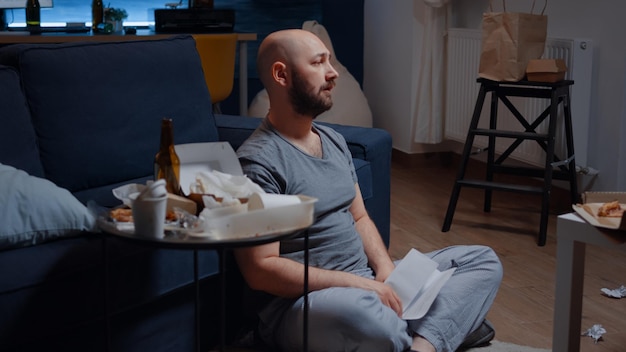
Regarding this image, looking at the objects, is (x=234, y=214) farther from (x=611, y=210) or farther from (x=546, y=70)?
(x=546, y=70)

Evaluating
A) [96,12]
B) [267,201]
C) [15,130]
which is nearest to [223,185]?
[267,201]

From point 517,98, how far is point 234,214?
3.08 meters

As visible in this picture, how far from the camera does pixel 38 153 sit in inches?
94.4

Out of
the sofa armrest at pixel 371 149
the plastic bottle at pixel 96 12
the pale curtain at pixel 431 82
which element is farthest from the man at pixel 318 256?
the pale curtain at pixel 431 82

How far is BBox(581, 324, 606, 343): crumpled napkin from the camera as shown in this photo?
2.60 metres

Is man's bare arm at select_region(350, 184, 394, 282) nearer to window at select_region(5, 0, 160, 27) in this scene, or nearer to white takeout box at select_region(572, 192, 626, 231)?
white takeout box at select_region(572, 192, 626, 231)

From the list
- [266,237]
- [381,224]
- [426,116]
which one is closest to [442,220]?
[381,224]

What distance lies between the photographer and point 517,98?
440cm

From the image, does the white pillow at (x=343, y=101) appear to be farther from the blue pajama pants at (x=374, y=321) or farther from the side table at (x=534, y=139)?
the blue pajama pants at (x=374, y=321)

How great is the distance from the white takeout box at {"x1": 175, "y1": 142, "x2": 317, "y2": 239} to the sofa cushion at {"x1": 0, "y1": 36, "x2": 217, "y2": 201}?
2.28 feet

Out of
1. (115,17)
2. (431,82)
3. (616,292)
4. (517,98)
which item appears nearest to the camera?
(616,292)

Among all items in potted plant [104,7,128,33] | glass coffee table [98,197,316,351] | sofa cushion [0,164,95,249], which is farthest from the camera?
potted plant [104,7,128,33]

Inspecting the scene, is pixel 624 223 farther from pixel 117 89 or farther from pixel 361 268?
pixel 117 89

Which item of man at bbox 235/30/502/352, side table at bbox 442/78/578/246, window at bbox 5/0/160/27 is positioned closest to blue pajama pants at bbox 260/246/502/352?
man at bbox 235/30/502/352
